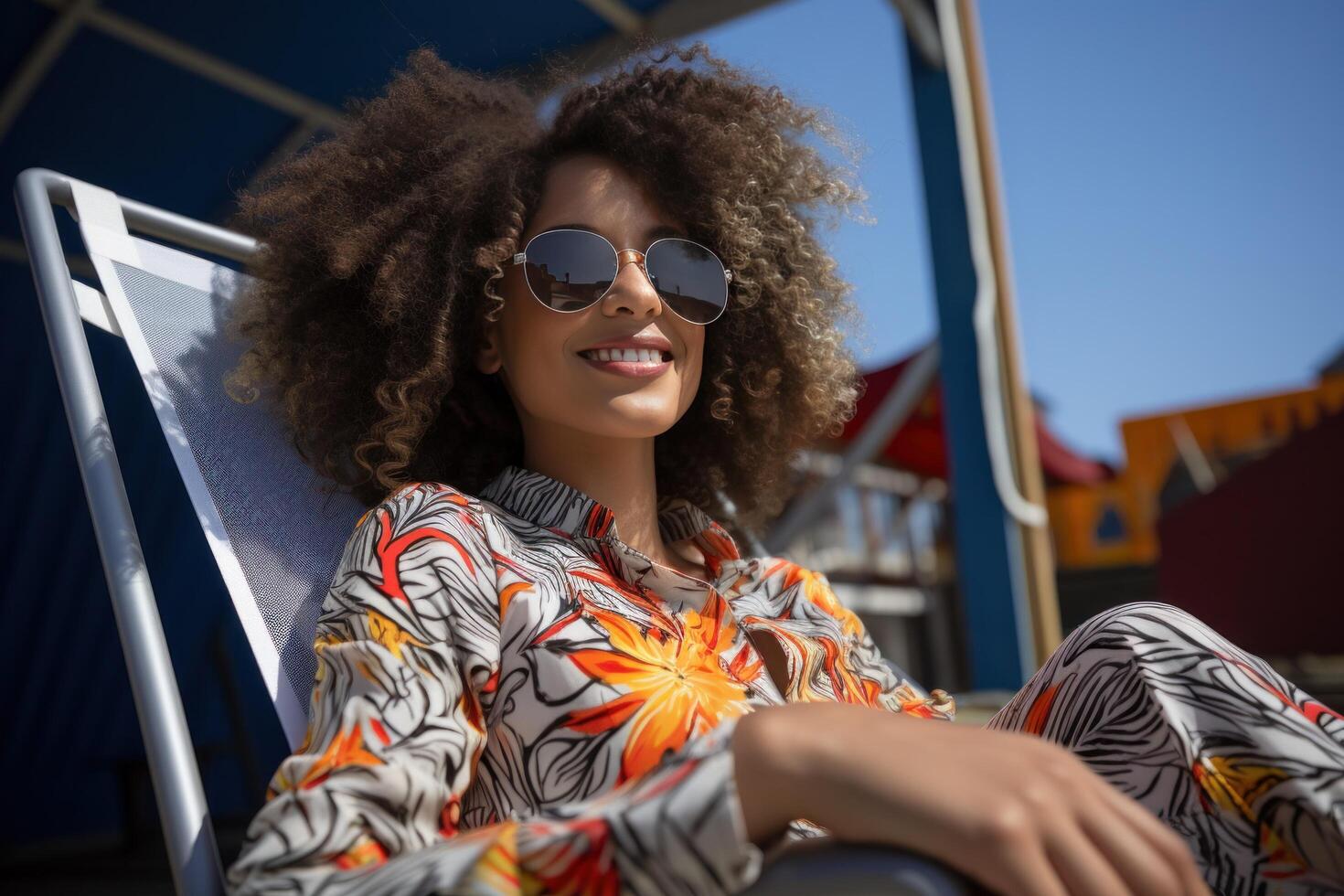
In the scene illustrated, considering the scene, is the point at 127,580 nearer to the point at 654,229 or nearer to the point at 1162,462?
the point at 654,229

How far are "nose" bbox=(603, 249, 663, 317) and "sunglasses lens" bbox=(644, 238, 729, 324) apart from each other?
0.7 inches

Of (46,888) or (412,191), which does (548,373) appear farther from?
(46,888)

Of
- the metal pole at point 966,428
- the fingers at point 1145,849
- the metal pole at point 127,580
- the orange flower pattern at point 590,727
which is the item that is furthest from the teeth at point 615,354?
the metal pole at point 966,428

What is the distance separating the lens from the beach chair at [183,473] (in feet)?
4.10

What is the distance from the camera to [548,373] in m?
1.64

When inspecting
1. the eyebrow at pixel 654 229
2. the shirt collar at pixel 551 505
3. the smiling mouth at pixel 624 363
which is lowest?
the shirt collar at pixel 551 505

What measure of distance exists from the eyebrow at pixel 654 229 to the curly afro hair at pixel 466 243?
0.18 ft

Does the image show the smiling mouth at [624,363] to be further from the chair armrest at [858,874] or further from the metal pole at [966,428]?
the metal pole at [966,428]

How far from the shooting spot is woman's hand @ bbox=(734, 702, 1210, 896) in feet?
2.45

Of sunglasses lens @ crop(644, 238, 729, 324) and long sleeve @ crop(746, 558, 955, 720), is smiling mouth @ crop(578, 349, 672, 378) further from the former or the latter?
long sleeve @ crop(746, 558, 955, 720)

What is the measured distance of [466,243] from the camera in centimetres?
175

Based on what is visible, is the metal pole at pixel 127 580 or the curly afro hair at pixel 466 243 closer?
the metal pole at pixel 127 580

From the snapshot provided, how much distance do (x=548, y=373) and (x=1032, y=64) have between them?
23.7 feet

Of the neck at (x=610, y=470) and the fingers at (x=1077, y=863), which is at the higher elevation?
the neck at (x=610, y=470)
